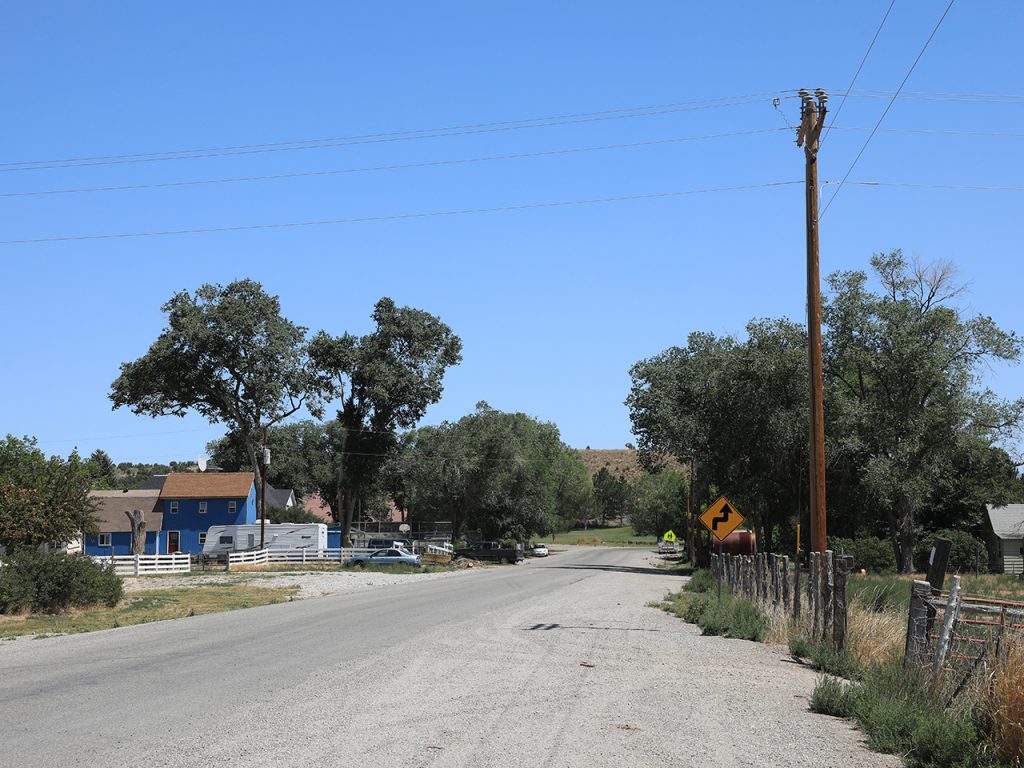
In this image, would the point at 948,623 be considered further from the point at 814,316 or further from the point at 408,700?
the point at 814,316

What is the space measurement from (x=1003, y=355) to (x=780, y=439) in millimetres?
11985

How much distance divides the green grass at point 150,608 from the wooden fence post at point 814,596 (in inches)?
569

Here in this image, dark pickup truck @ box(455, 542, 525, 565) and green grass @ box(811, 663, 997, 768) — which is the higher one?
green grass @ box(811, 663, 997, 768)

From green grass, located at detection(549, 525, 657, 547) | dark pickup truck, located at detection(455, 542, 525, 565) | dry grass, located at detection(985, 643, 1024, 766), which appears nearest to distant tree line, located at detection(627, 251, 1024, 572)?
dark pickup truck, located at detection(455, 542, 525, 565)

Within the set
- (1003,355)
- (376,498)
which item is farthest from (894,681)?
(376,498)

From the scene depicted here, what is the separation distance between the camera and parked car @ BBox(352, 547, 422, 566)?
193 feet

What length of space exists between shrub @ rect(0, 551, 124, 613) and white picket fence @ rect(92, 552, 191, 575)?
23.9 m

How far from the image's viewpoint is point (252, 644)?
16953 millimetres

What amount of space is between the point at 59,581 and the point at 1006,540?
58.5 m

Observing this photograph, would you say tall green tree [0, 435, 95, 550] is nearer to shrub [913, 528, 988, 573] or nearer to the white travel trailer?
the white travel trailer

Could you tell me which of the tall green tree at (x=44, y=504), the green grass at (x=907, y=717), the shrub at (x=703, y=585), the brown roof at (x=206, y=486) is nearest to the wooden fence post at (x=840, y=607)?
the green grass at (x=907, y=717)

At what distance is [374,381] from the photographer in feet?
241

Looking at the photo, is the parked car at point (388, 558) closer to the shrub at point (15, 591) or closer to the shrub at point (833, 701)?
the shrub at point (15, 591)

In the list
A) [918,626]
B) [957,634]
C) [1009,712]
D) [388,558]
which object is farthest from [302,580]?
[1009,712]
